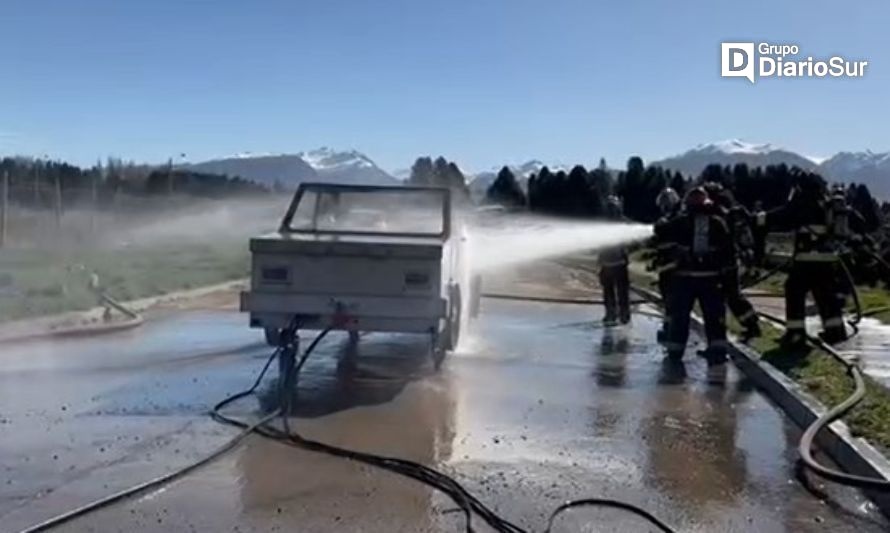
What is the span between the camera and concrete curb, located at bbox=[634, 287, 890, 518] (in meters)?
6.03

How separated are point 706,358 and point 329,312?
420cm

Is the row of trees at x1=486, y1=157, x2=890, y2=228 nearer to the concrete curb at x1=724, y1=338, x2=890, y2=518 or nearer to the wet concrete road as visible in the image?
the concrete curb at x1=724, y1=338, x2=890, y2=518

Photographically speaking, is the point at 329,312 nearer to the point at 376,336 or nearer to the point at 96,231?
the point at 376,336

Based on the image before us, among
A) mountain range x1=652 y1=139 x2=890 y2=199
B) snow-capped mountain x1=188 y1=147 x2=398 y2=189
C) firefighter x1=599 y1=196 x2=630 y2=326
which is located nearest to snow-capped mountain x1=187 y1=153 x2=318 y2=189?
snow-capped mountain x1=188 y1=147 x2=398 y2=189

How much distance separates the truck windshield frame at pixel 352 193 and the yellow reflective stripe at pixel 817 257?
3.78 meters

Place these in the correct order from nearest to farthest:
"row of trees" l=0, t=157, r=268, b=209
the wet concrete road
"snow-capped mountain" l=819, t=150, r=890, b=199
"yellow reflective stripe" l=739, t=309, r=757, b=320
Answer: the wet concrete road, "yellow reflective stripe" l=739, t=309, r=757, b=320, "row of trees" l=0, t=157, r=268, b=209, "snow-capped mountain" l=819, t=150, r=890, b=199

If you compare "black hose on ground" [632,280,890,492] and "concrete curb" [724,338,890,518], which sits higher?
"black hose on ground" [632,280,890,492]

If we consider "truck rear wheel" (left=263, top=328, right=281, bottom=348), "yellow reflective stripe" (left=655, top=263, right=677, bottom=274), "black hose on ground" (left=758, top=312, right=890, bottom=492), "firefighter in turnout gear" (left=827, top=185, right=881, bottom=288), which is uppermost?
"firefighter in turnout gear" (left=827, top=185, right=881, bottom=288)

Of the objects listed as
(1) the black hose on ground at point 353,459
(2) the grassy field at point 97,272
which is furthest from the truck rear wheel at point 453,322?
(2) the grassy field at point 97,272

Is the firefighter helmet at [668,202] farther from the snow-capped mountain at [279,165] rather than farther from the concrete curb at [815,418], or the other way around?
the snow-capped mountain at [279,165]

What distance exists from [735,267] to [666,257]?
2.55 feet

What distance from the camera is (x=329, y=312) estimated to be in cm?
902

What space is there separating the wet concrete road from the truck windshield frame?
1342mm

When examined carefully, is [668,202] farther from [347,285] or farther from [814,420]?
[814,420]
